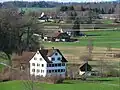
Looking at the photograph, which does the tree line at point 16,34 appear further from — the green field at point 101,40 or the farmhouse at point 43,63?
the green field at point 101,40

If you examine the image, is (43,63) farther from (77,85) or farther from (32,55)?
(77,85)

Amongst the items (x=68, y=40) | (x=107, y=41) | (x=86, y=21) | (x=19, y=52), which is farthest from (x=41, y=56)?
(x=86, y=21)

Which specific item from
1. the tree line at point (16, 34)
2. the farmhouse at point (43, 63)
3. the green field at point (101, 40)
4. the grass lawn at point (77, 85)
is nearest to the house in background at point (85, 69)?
the farmhouse at point (43, 63)

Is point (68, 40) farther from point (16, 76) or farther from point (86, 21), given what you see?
point (16, 76)

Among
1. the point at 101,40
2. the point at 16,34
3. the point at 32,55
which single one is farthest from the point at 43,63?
the point at 101,40

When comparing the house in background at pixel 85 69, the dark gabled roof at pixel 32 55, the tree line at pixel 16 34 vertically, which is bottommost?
the house in background at pixel 85 69

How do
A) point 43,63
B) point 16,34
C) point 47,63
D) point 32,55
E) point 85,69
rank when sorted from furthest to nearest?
point 16,34 < point 32,55 < point 43,63 < point 47,63 < point 85,69

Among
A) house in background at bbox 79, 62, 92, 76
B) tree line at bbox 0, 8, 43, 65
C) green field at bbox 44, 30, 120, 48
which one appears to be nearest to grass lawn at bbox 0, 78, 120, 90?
house in background at bbox 79, 62, 92, 76
